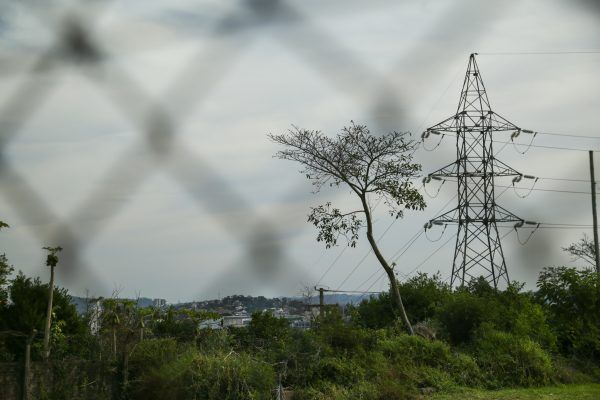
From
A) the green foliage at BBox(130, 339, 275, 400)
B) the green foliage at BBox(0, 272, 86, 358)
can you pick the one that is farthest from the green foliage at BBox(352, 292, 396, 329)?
the green foliage at BBox(0, 272, 86, 358)

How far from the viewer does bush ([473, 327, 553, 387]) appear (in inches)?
416

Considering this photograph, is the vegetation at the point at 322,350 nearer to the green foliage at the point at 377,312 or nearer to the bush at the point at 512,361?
the bush at the point at 512,361

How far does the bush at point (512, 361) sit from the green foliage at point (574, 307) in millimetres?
1473

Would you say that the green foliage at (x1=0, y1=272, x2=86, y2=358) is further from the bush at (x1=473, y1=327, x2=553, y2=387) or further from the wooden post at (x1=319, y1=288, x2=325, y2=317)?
the bush at (x1=473, y1=327, x2=553, y2=387)

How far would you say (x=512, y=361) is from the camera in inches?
423

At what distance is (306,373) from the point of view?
31.1 ft

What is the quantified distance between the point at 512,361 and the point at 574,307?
2.84 meters

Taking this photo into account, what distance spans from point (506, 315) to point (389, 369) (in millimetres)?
3392

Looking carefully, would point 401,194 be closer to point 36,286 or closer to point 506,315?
point 506,315

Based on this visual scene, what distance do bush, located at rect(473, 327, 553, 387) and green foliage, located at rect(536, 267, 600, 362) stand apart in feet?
4.83

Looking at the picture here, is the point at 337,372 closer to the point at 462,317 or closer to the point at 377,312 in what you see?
the point at 462,317

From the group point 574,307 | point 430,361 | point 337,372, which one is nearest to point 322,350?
point 337,372

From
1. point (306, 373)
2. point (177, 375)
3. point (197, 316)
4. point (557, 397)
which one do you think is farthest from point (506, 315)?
point (177, 375)

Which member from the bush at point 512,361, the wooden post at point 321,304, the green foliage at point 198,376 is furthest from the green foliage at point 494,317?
the green foliage at point 198,376
